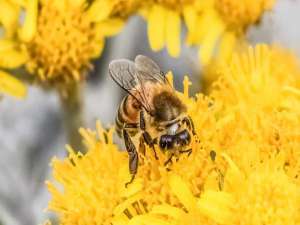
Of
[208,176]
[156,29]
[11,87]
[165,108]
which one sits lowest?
[208,176]

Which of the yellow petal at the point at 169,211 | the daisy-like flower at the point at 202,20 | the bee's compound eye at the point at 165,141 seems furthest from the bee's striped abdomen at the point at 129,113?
the daisy-like flower at the point at 202,20

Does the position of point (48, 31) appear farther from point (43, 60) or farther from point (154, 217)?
point (154, 217)

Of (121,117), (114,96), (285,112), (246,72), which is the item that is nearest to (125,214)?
(121,117)

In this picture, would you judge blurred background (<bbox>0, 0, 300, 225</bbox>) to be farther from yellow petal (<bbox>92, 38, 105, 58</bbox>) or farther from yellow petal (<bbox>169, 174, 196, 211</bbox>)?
yellow petal (<bbox>169, 174, 196, 211</bbox>)

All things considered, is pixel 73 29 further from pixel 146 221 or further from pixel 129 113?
pixel 146 221

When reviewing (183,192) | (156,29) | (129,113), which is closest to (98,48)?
(156,29)

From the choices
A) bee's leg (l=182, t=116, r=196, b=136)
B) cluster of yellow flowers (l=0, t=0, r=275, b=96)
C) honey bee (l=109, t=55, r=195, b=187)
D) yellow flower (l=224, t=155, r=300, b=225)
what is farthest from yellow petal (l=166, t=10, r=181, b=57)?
yellow flower (l=224, t=155, r=300, b=225)

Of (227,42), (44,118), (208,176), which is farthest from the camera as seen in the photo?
(44,118)
